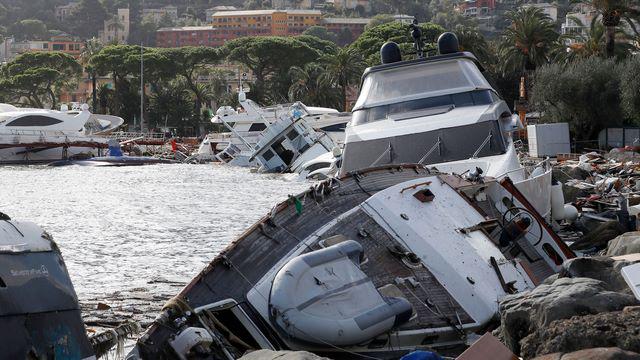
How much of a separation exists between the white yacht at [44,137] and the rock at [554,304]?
186 ft

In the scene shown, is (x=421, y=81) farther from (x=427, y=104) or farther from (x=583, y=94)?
(x=583, y=94)

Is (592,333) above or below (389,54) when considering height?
below

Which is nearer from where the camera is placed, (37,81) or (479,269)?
(479,269)

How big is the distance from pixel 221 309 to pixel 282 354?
193cm

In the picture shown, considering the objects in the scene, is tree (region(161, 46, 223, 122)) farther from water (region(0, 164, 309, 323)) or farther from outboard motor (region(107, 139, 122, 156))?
water (region(0, 164, 309, 323))

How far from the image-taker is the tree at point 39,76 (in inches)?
4173

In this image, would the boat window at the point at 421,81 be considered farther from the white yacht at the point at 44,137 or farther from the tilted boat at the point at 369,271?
the white yacht at the point at 44,137

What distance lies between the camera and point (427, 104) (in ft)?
63.2

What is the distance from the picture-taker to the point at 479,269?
11.9 meters

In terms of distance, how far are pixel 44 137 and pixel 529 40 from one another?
89.5 ft

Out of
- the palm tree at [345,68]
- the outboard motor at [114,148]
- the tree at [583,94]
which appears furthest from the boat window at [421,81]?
the palm tree at [345,68]

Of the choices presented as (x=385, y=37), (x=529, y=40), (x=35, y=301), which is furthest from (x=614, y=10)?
(x=385, y=37)

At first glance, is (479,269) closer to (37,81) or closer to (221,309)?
(221,309)

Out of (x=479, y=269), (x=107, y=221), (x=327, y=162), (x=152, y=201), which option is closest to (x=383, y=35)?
(x=327, y=162)
